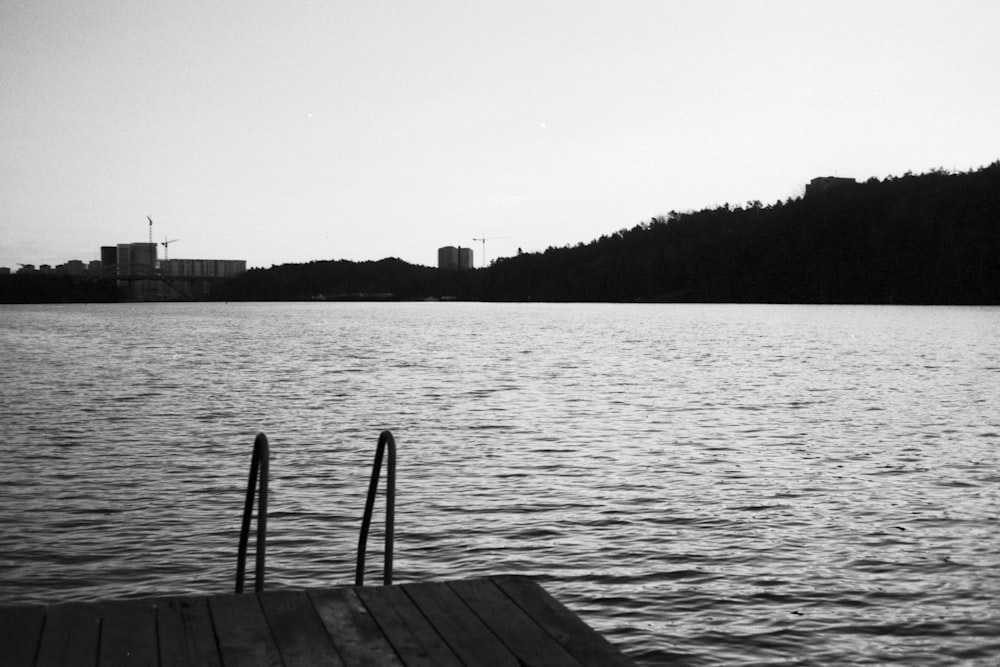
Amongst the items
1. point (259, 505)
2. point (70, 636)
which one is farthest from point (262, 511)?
point (70, 636)

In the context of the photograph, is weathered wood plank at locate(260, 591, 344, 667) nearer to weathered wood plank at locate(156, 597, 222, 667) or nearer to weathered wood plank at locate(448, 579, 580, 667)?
weathered wood plank at locate(156, 597, 222, 667)

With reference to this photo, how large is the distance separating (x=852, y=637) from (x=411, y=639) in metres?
4.99

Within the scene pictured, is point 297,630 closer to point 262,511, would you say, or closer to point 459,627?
point 459,627

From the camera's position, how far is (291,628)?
5953mm

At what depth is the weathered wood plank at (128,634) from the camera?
5.43 meters

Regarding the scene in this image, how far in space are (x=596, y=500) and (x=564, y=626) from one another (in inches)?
362

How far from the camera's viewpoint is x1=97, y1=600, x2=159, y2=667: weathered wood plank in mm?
5426

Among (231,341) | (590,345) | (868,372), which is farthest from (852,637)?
(231,341)

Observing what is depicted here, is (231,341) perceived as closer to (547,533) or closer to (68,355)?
(68,355)

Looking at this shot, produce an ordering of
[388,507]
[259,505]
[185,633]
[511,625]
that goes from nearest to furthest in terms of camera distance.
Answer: [185,633]
[511,625]
[259,505]
[388,507]

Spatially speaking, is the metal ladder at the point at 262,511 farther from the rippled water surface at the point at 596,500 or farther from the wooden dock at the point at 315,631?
the rippled water surface at the point at 596,500

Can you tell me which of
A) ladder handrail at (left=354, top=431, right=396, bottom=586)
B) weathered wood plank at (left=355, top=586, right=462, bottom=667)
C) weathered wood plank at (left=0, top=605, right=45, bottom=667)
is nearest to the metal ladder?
ladder handrail at (left=354, top=431, right=396, bottom=586)

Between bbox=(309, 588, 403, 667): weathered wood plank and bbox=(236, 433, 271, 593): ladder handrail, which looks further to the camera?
bbox=(236, 433, 271, 593): ladder handrail

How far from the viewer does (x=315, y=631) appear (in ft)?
19.4
